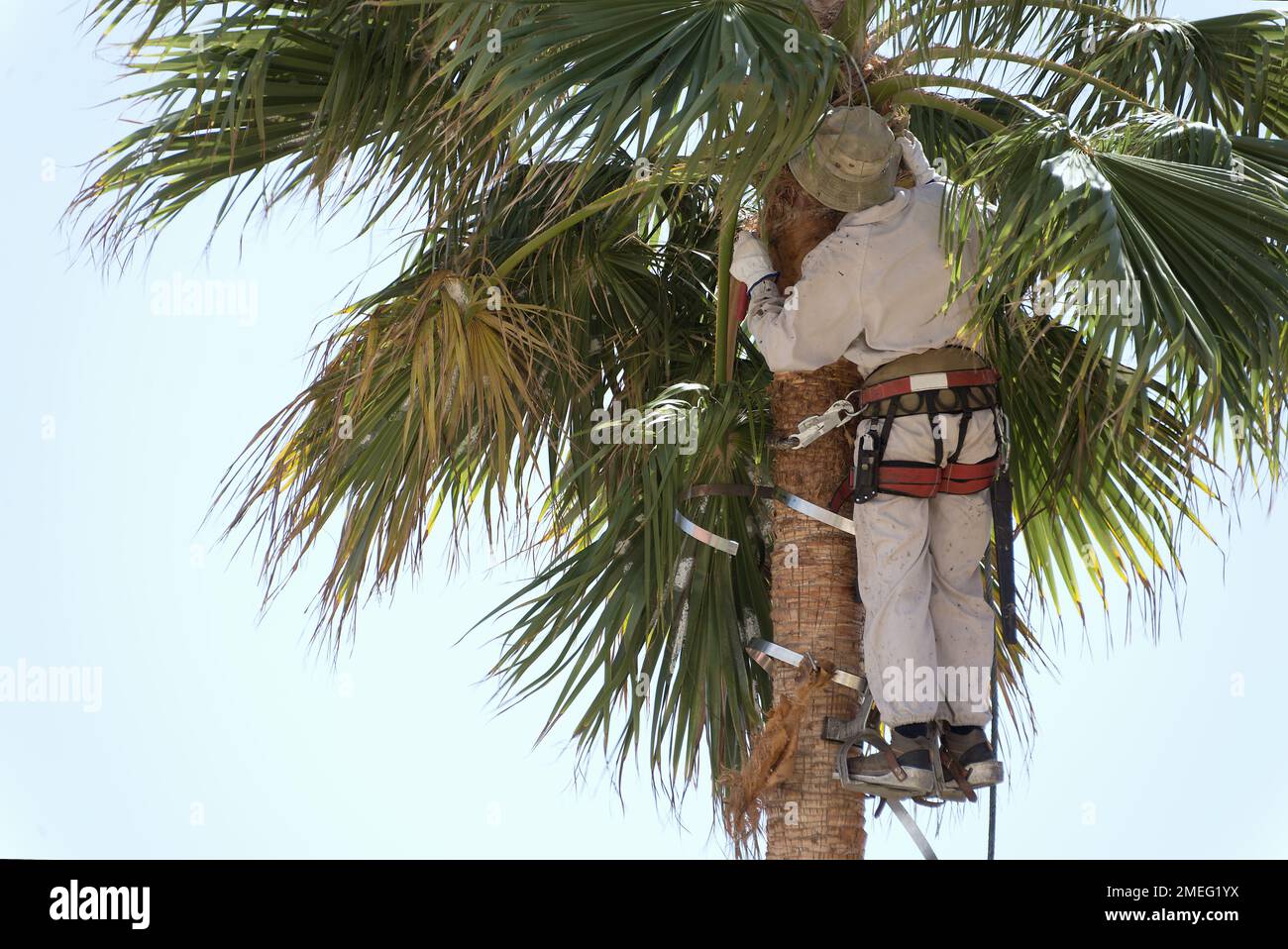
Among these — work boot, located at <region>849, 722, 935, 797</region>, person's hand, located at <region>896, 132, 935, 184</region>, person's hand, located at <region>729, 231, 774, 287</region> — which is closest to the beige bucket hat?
person's hand, located at <region>896, 132, 935, 184</region>

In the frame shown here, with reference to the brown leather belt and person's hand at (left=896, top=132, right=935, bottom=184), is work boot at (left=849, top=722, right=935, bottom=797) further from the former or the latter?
person's hand at (left=896, top=132, right=935, bottom=184)

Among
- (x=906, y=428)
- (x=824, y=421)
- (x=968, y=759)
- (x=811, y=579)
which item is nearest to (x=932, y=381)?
(x=906, y=428)

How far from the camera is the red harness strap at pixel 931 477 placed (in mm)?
5500

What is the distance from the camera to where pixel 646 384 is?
6.67 meters

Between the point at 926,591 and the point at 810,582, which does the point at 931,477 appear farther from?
the point at 810,582

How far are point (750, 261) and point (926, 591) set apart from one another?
4.31 feet

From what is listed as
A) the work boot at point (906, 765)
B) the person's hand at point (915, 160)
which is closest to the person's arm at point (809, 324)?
the person's hand at point (915, 160)

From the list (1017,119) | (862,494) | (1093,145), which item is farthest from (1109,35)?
(862,494)

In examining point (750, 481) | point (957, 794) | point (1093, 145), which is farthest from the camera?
point (750, 481)

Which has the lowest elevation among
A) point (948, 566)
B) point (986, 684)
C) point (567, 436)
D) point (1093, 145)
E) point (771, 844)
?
point (771, 844)

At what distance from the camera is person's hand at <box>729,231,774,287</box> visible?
5.75 metres

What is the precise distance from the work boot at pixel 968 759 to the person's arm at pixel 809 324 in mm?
1327

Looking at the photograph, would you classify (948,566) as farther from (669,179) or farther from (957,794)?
(669,179)

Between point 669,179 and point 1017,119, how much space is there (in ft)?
4.41
